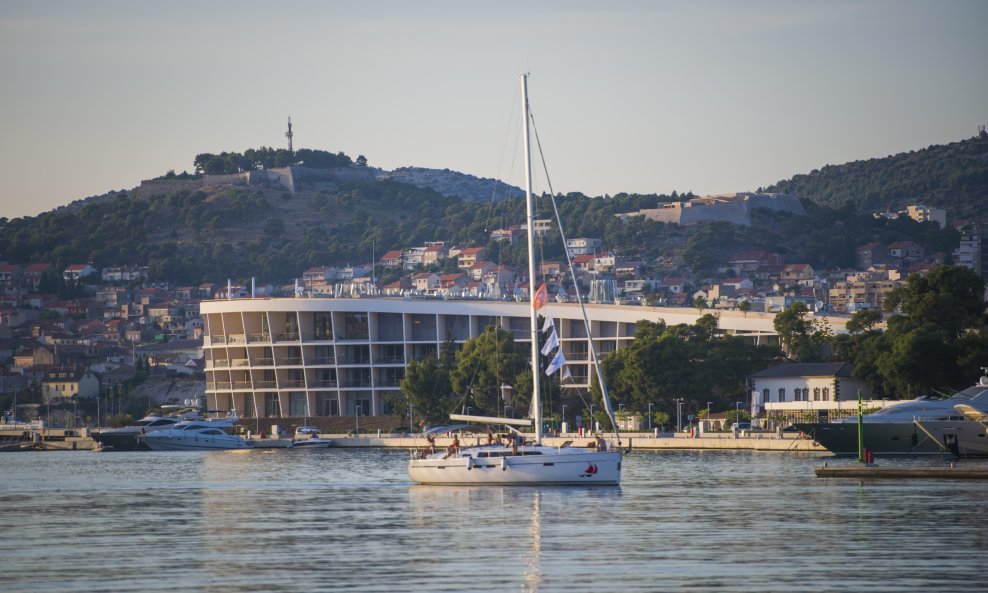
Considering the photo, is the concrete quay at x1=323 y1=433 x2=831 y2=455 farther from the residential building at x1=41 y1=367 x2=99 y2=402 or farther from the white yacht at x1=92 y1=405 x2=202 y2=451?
the residential building at x1=41 y1=367 x2=99 y2=402

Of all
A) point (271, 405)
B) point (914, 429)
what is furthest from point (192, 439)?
point (914, 429)

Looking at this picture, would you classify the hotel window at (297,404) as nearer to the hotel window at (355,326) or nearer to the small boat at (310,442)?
the hotel window at (355,326)

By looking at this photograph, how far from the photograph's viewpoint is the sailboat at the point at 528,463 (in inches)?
2319

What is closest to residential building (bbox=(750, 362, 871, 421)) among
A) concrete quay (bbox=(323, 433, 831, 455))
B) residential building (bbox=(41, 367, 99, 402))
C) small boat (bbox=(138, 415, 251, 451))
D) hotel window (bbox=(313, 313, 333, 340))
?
concrete quay (bbox=(323, 433, 831, 455))

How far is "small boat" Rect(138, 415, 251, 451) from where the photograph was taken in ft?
388

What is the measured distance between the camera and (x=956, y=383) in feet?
315

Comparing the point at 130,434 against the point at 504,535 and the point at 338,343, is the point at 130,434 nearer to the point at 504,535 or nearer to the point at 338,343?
the point at 338,343

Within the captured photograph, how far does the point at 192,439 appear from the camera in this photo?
119 meters

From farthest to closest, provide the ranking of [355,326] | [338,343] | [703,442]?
[355,326] < [338,343] < [703,442]

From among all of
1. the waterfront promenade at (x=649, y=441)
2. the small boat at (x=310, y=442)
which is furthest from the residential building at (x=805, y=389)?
the small boat at (x=310, y=442)

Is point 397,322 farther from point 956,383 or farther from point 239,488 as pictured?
point 239,488

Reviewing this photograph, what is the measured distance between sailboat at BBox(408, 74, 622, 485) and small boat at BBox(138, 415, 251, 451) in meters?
57.4

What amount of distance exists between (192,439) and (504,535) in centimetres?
7992

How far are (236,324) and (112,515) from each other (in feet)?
324
